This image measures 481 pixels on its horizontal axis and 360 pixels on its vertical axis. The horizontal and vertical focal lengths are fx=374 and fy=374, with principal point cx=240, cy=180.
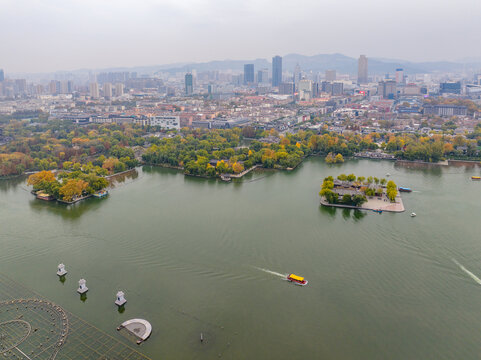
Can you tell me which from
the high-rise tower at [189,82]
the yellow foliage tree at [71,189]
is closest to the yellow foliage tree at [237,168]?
the yellow foliage tree at [71,189]

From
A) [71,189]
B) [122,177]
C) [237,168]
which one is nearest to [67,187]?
[71,189]

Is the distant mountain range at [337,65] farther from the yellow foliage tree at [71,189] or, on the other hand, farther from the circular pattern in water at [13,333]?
the circular pattern in water at [13,333]

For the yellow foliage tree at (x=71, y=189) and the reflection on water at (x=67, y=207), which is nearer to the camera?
the reflection on water at (x=67, y=207)

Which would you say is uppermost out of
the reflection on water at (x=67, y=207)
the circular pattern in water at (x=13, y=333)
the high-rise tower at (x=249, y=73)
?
the high-rise tower at (x=249, y=73)

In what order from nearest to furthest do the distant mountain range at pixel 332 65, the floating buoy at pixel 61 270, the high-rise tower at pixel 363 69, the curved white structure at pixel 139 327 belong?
the curved white structure at pixel 139 327 < the floating buoy at pixel 61 270 < the high-rise tower at pixel 363 69 < the distant mountain range at pixel 332 65

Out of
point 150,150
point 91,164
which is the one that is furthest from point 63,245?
point 150,150

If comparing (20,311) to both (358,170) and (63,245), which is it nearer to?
(63,245)
